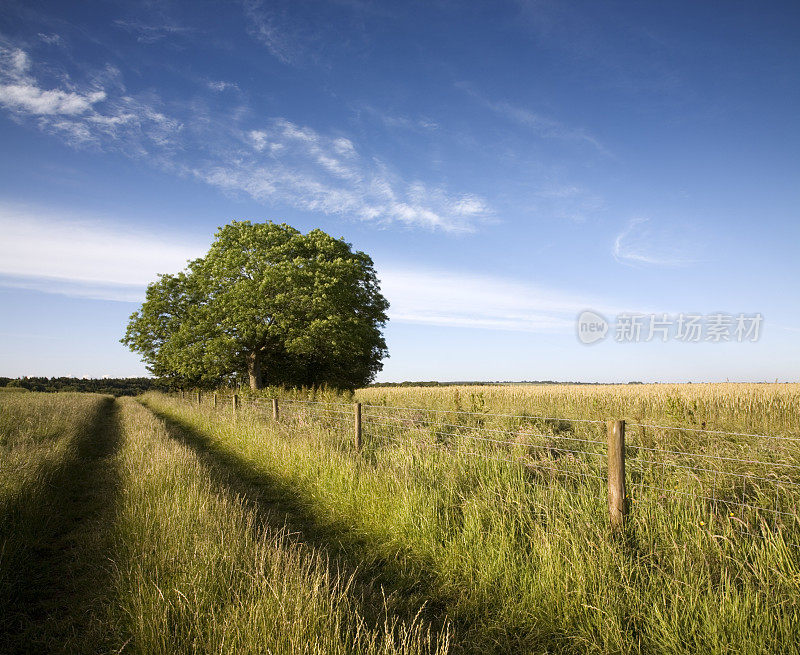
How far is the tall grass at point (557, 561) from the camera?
296cm

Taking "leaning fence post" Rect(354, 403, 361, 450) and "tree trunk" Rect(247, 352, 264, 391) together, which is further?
"tree trunk" Rect(247, 352, 264, 391)

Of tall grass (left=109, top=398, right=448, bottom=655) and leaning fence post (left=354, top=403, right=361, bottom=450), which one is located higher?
leaning fence post (left=354, top=403, right=361, bottom=450)

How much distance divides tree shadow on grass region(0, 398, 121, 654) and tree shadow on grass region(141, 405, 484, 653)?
1.72m

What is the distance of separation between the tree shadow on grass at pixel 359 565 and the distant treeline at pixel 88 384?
66.7m

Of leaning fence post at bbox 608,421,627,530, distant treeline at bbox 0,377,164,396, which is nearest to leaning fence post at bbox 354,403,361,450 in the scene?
leaning fence post at bbox 608,421,627,530

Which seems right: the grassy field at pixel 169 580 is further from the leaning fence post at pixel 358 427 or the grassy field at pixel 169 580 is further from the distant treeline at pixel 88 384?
the distant treeline at pixel 88 384

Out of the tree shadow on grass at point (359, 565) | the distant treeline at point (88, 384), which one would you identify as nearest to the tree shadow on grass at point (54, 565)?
the tree shadow on grass at point (359, 565)

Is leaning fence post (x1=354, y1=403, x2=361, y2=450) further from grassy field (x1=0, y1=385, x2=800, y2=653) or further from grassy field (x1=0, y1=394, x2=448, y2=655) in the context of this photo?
grassy field (x1=0, y1=394, x2=448, y2=655)

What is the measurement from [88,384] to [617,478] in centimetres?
9516

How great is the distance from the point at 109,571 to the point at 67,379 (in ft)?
317

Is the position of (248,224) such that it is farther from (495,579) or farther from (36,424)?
(495,579)

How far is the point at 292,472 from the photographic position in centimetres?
809

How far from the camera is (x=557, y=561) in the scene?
3609 mm

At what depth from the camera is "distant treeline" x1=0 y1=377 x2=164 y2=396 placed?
6506 centimetres
